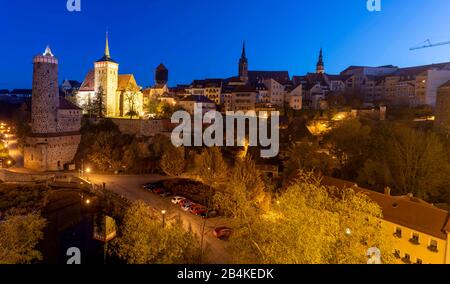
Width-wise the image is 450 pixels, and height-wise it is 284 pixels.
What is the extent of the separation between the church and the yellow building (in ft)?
109

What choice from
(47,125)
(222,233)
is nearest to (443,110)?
(222,233)

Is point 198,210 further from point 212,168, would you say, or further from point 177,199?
point 212,168

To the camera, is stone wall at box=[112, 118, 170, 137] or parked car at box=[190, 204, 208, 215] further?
stone wall at box=[112, 118, 170, 137]

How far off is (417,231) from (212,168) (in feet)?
52.8

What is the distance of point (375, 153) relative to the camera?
89.1 feet

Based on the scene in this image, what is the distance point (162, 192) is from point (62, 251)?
314 inches

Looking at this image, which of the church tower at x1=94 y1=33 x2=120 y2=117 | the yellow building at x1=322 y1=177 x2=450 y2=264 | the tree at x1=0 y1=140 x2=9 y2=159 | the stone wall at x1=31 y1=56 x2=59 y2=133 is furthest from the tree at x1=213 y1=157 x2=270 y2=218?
A: the church tower at x1=94 y1=33 x2=120 y2=117

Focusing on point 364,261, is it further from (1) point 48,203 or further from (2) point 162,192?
(1) point 48,203

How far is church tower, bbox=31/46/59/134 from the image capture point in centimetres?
3188

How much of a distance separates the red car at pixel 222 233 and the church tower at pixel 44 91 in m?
22.8

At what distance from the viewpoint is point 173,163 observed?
29750 millimetres

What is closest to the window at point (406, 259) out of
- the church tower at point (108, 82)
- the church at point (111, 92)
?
the church at point (111, 92)

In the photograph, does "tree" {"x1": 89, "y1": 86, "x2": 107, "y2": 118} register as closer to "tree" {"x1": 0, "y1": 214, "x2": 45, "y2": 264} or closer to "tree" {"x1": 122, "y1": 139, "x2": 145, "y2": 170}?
"tree" {"x1": 122, "y1": 139, "x2": 145, "y2": 170}
